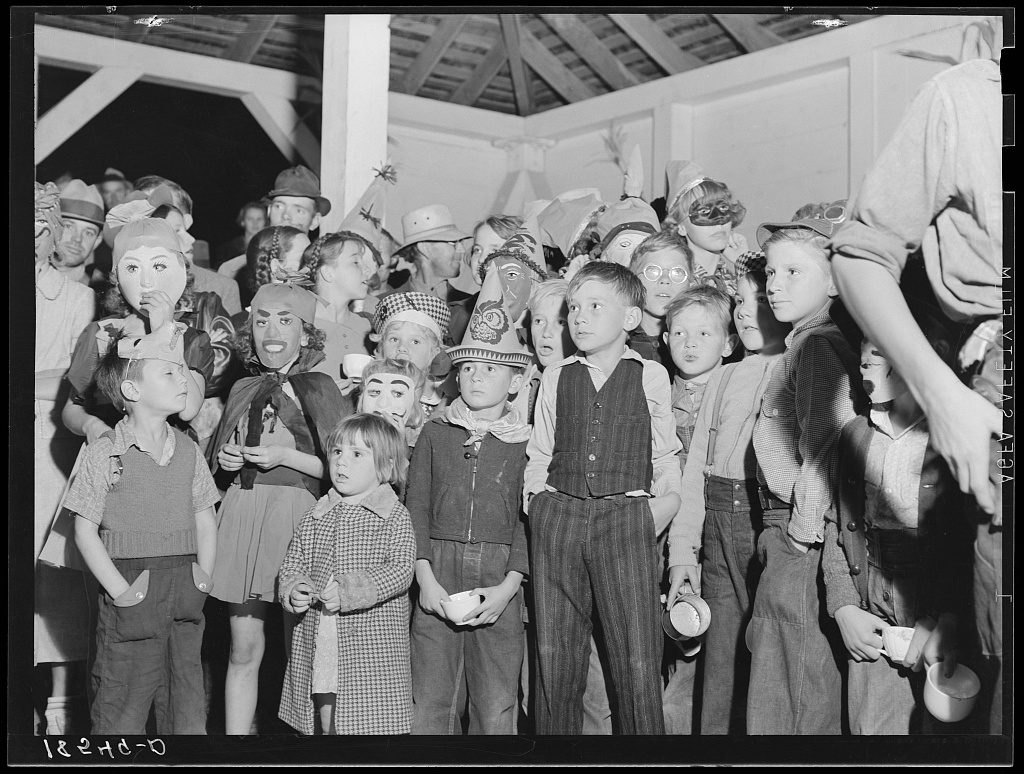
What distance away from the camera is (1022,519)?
319 cm

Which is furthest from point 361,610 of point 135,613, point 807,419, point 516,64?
point 516,64

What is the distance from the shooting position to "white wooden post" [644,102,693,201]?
17.2ft

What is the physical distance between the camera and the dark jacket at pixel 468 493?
362cm

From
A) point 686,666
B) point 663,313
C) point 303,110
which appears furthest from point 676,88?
point 686,666

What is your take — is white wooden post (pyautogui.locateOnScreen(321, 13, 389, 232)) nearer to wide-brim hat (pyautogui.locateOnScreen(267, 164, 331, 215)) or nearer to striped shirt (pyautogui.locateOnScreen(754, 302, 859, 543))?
wide-brim hat (pyautogui.locateOnScreen(267, 164, 331, 215))

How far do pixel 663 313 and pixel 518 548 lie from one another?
1.00 metres

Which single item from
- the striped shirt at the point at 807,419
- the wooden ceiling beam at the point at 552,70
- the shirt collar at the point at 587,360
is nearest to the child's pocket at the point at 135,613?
the shirt collar at the point at 587,360

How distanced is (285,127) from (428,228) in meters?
1.76

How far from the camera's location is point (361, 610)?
3479mm

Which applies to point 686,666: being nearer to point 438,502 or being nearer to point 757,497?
point 757,497

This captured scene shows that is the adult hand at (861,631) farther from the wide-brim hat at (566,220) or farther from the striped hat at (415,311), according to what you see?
the wide-brim hat at (566,220)

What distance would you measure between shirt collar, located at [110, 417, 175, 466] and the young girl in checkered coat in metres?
0.51

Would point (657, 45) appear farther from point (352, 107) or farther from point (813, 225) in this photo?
point (813, 225)

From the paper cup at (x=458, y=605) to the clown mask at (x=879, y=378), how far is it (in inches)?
51.6
